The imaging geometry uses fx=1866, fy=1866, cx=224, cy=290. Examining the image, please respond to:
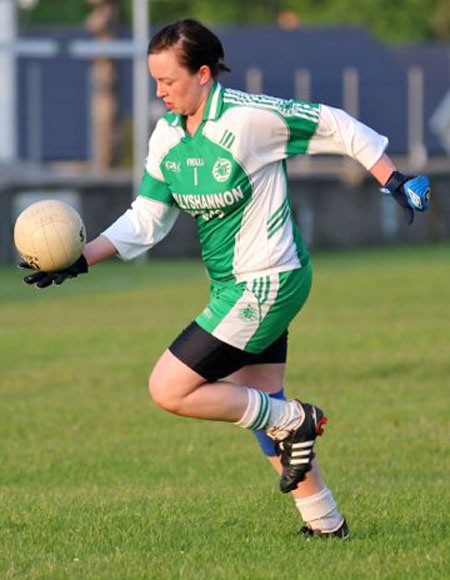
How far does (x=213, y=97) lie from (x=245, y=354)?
1.11 metres

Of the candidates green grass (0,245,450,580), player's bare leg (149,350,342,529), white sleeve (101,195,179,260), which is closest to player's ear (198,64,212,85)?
white sleeve (101,195,179,260)

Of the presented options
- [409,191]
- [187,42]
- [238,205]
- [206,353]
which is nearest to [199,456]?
[206,353]

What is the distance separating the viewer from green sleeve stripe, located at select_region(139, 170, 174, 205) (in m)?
8.13

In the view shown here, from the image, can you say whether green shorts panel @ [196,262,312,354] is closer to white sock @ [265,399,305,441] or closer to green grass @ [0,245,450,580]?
white sock @ [265,399,305,441]

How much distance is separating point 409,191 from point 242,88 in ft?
230

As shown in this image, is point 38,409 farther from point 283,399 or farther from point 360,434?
point 283,399

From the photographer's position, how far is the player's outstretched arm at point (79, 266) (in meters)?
8.13

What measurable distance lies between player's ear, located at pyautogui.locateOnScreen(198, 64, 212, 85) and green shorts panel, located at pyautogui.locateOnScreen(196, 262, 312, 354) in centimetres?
87

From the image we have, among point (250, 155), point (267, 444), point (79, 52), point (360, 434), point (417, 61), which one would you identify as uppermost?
point (250, 155)

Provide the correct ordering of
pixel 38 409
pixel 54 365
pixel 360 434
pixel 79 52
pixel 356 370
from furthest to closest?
pixel 79 52
pixel 54 365
pixel 356 370
pixel 38 409
pixel 360 434

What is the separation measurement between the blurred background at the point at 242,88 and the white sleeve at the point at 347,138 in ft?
105

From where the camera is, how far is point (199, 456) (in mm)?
12414

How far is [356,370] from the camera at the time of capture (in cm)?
1747

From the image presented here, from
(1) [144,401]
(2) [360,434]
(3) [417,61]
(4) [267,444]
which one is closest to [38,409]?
(1) [144,401]
